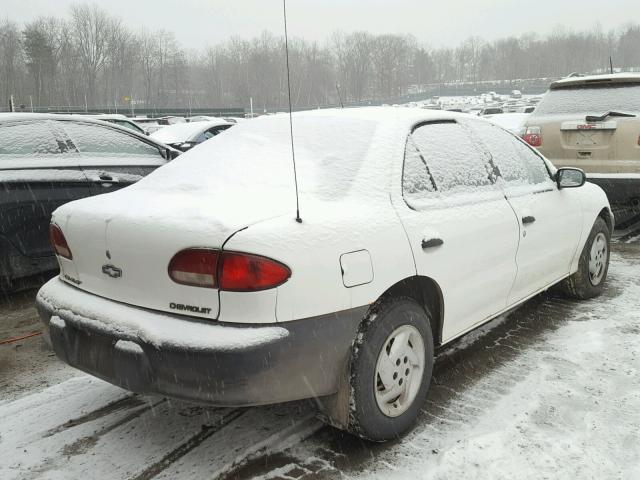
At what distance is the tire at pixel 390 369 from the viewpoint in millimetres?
2400

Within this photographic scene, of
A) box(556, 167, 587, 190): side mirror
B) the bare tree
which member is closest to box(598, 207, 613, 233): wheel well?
box(556, 167, 587, 190): side mirror

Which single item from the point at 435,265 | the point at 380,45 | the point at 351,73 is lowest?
the point at 435,265

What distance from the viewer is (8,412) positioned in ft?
9.73

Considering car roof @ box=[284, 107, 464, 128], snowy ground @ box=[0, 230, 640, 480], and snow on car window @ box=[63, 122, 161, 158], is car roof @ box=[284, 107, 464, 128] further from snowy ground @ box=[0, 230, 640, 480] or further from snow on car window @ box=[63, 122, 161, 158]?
snow on car window @ box=[63, 122, 161, 158]

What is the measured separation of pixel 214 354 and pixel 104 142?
384 cm

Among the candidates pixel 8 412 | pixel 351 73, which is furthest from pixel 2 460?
pixel 351 73

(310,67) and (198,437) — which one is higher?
(310,67)

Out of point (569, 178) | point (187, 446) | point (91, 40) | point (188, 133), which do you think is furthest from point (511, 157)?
point (91, 40)

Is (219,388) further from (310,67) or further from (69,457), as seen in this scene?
(310,67)

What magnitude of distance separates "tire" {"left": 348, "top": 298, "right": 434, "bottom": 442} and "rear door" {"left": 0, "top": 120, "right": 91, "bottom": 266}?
3344mm

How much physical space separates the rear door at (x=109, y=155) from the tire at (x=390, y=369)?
11.3 feet

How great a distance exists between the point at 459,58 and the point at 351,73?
11874 cm

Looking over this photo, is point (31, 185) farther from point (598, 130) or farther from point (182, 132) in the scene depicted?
point (182, 132)

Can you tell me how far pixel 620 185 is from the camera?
6.24 metres
